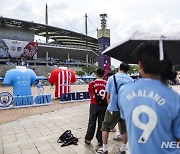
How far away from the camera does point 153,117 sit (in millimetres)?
1709

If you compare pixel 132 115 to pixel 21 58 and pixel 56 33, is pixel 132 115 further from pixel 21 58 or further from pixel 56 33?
pixel 56 33

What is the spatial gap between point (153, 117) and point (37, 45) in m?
55.9

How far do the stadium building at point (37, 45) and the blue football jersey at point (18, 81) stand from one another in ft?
132

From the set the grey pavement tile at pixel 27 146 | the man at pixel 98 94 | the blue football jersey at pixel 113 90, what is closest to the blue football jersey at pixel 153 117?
the blue football jersey at pixel 113 90

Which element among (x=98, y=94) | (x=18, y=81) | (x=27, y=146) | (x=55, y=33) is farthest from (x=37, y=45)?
(x=98, y=94)

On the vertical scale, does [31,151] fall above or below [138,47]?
below

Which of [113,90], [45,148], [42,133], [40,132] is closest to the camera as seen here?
[113,90]

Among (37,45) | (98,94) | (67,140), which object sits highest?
(37,45)

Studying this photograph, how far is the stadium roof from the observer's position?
2237 inches

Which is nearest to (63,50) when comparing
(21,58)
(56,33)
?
(56,33)

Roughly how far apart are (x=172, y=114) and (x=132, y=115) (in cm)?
29

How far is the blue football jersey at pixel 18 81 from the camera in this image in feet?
35.9

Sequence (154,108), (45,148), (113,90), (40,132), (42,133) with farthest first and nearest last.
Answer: (40,132)
(42,133)
(45,148)
(113,90)
(154,108)

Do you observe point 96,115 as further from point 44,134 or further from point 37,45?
point 37,45
